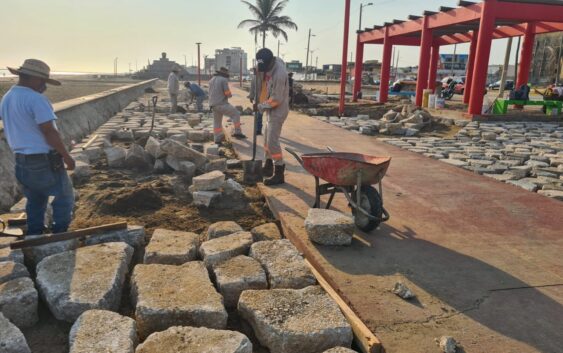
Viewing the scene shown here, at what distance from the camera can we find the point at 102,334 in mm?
2205

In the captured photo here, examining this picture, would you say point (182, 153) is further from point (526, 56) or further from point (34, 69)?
point (526, 56)

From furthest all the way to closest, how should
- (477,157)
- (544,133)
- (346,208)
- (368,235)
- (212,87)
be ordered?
(544,133)
(212,87)
(477,157)
(346,208)
(368,235)

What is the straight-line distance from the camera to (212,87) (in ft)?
27.8

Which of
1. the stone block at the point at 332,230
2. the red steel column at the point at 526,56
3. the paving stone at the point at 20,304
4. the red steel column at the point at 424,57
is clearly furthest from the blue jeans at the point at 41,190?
the red steel column at the point at 526,56

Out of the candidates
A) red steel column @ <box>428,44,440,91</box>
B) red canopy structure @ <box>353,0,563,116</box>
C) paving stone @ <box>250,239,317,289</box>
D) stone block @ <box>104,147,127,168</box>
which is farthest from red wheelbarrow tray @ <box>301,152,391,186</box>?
red steel column @ <box>428,44,440,91</box>

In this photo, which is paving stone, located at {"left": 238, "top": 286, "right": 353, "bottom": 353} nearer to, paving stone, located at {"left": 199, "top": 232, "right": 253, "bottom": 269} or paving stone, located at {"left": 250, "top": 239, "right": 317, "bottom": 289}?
paving stone, located at {"left": 250, "top": 239, "right": 317, "bottom": 289}

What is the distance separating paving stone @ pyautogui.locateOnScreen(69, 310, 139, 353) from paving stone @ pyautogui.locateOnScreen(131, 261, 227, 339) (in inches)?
5.4

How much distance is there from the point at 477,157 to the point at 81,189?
645cm

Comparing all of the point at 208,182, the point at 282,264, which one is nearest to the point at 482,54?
the point at 208,182

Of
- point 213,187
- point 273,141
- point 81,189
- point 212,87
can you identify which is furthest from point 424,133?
point 81,189

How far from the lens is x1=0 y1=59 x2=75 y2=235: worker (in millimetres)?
3104

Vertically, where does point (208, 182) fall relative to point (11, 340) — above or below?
above

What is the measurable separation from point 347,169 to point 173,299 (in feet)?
6.21

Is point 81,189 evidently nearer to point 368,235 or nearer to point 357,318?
point 368,235
